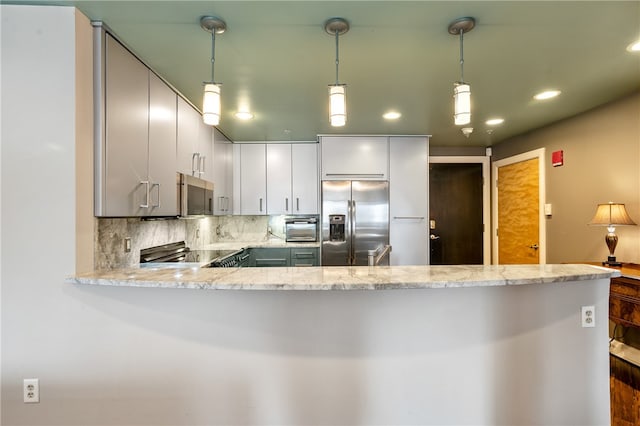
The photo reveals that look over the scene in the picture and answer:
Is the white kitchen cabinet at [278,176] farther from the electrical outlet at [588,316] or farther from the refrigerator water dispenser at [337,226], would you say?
the electrical outlet at [588,316]

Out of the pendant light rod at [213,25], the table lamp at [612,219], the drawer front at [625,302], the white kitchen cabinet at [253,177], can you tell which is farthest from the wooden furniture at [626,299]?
the white kitchen cabinet at [253,177]

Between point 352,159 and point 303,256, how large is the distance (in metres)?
1.37

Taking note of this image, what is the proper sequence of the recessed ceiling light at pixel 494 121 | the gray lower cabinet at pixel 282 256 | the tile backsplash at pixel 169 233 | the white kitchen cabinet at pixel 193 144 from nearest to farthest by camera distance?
the tile backsplash at pixel 169 233 < the white kitchen cabinet at pixel 193 144 < the recessed ceiling light at pixel 494 121 < the gray lower cabinet at pixel 282 256

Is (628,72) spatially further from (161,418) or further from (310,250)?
(161,418)

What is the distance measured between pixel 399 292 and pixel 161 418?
1291 millimetres

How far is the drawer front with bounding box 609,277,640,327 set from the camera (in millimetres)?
1954

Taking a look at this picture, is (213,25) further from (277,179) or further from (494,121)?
(494,121)

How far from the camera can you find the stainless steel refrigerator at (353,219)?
3660mm

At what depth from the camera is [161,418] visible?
144 cm

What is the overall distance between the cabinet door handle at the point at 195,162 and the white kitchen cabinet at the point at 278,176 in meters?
1.31

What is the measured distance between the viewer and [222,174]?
3.57 metres

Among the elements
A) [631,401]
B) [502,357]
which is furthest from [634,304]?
[502,357]

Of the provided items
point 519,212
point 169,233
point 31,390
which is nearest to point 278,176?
point 169,233

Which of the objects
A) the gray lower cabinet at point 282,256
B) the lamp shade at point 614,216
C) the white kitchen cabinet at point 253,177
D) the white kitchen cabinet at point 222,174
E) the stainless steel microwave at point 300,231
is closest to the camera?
the lamp shade at point 614,216
